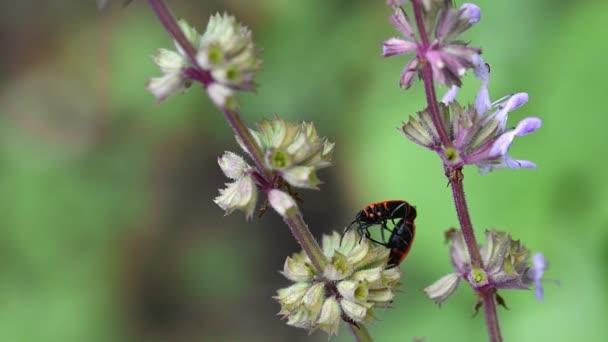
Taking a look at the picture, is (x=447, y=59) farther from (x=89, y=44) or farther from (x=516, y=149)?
(x=89, y=44)

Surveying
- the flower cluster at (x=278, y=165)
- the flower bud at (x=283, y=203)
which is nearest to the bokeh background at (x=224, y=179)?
the flower cluster at (x=278, y=165)

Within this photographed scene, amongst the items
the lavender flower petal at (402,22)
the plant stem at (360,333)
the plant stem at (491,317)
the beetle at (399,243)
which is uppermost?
the lavender flower petal at (402,22)

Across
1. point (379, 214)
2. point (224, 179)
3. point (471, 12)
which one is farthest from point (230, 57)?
point (224, 179)

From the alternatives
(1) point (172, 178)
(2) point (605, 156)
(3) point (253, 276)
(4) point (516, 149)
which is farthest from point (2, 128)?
(2) point (605, 156)

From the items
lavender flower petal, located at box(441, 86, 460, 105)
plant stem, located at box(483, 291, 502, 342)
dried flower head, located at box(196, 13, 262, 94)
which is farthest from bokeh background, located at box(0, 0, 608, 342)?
dried flower head, located at box(196, 13, 262, 94)

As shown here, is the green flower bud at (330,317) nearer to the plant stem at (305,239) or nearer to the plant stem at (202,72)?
the plant stem at (305,239)
